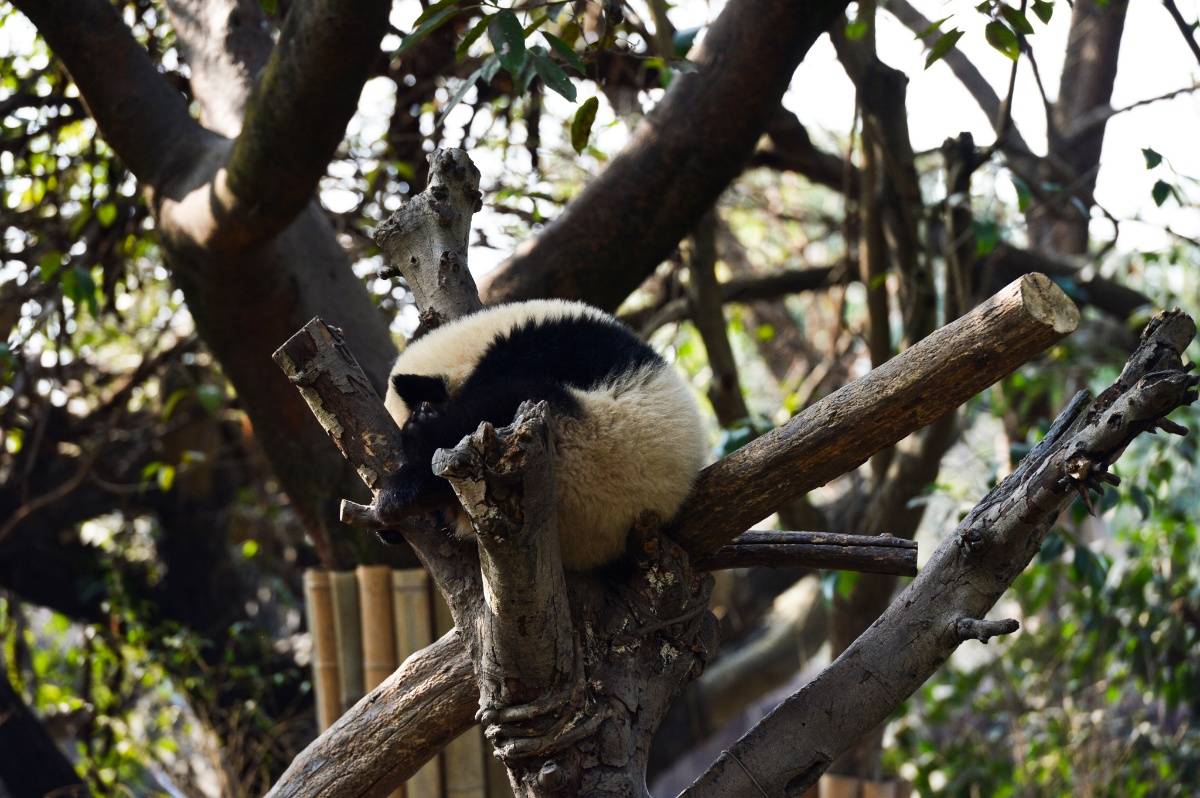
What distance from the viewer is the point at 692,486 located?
2.21 metres

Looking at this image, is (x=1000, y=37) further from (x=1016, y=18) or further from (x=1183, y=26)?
(x=1183, y=26)

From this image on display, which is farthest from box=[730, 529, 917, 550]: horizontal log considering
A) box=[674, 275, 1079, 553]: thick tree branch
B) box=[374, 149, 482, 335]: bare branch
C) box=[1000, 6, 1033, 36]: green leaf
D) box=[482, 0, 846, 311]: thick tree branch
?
box=[482, 0, 846, 311]: thick tree branch

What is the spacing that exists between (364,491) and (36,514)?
2583mm

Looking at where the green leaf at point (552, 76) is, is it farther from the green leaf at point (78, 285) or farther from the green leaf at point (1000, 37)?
the green leaf at point (78, 285)

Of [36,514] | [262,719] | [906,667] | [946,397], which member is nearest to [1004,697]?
[262,719]

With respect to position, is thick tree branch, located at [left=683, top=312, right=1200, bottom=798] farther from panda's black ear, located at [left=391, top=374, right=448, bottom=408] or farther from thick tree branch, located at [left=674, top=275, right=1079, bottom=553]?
panda's black ear, located at [left=391, top=374, right=448, bottom=408]

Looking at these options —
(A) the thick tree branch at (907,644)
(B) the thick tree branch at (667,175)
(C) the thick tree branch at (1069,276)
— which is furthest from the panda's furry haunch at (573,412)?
(C) the thick tree branch at (1069,276)

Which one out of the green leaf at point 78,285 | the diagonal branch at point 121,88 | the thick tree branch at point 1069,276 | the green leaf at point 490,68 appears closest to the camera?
the green leaf at point 490,68

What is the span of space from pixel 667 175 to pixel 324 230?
4.05 feet

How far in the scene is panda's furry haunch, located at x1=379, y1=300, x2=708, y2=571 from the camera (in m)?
2.23

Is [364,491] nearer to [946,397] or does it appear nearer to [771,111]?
[771,111]

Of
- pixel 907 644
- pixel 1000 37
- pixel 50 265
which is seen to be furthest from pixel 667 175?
pixel 50 265

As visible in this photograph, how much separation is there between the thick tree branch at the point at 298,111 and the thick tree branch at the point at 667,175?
2.69 feet

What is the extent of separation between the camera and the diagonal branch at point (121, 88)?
349 centimetres
